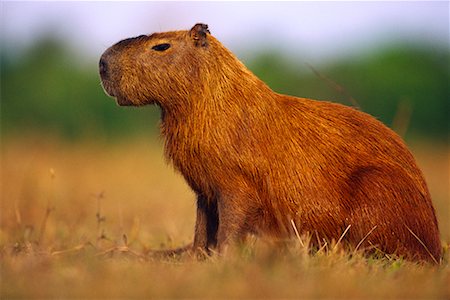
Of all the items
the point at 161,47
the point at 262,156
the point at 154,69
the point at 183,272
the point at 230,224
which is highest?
the point at 161,47

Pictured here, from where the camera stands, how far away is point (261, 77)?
1630 cm

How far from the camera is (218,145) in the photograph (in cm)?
464

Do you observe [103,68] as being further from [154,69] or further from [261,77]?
[261,77]

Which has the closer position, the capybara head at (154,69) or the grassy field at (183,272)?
the grassy field at (183,272)

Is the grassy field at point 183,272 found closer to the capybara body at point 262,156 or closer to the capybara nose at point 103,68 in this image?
the capybara body at point 262,156

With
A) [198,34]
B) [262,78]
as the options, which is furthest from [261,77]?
[198,34]

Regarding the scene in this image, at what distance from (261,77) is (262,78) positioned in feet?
0.48

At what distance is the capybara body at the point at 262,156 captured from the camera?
4641mm

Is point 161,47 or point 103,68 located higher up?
point 161,47

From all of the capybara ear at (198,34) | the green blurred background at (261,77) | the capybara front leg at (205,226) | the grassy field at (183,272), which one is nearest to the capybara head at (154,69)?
the capybara ear at (198,34)

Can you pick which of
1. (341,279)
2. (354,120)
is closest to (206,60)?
(354,120)

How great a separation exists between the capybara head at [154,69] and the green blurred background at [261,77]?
28.1ft

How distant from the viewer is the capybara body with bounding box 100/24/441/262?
464cm

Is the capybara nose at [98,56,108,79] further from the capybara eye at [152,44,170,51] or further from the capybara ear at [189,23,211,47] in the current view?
the capybara ear at [189,23,211,47]
